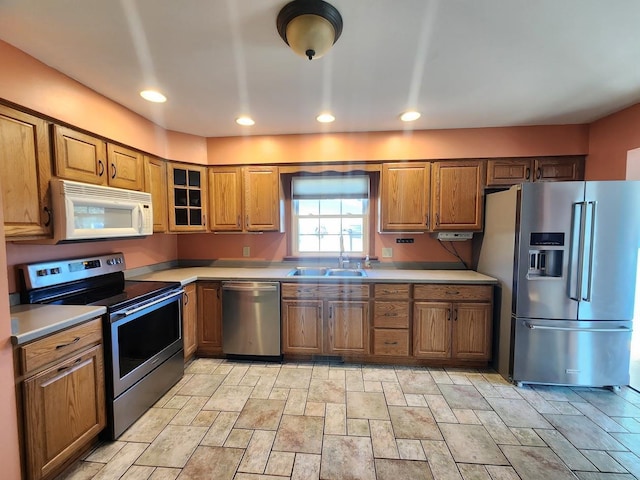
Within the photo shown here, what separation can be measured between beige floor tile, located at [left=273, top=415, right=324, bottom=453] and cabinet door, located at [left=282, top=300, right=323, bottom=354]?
32.8 inches

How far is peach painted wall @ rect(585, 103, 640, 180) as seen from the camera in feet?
7.70

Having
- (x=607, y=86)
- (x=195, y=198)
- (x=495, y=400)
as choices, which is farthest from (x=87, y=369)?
(x=607, y=86)

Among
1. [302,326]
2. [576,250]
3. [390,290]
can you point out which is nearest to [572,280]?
[576,250]

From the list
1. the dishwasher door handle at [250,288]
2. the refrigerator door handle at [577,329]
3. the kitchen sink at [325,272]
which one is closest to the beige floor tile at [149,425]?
the dishwasher door handle at [250,288]

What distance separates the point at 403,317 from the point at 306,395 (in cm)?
117

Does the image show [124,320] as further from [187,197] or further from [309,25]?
[309,25]

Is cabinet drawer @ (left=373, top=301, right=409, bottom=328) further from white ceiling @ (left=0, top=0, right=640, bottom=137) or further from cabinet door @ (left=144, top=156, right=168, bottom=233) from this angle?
cabinet door @ (left=144, top=156, right=168, bottom=233)

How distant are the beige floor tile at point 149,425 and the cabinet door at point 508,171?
139 inches

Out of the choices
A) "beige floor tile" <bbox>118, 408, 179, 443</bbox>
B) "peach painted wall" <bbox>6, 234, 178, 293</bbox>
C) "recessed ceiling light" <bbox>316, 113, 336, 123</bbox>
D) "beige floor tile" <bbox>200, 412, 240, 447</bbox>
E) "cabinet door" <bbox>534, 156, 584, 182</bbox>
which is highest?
"recessed ceiling light" <bbox>316, 113, 336, 123</bbox>

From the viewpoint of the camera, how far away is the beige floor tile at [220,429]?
70.3 inches

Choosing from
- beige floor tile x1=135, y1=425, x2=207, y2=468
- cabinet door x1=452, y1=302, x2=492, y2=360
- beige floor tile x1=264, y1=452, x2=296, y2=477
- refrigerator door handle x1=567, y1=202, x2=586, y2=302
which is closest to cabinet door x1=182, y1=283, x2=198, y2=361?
beige floor tile x1=135, y1=425, x2=207, y2=468

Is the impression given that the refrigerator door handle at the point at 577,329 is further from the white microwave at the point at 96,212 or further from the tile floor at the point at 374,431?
the white microwave at the point at 96,212

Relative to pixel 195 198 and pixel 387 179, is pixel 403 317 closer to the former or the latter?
pixel 387 179

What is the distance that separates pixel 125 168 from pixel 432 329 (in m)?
3.18
